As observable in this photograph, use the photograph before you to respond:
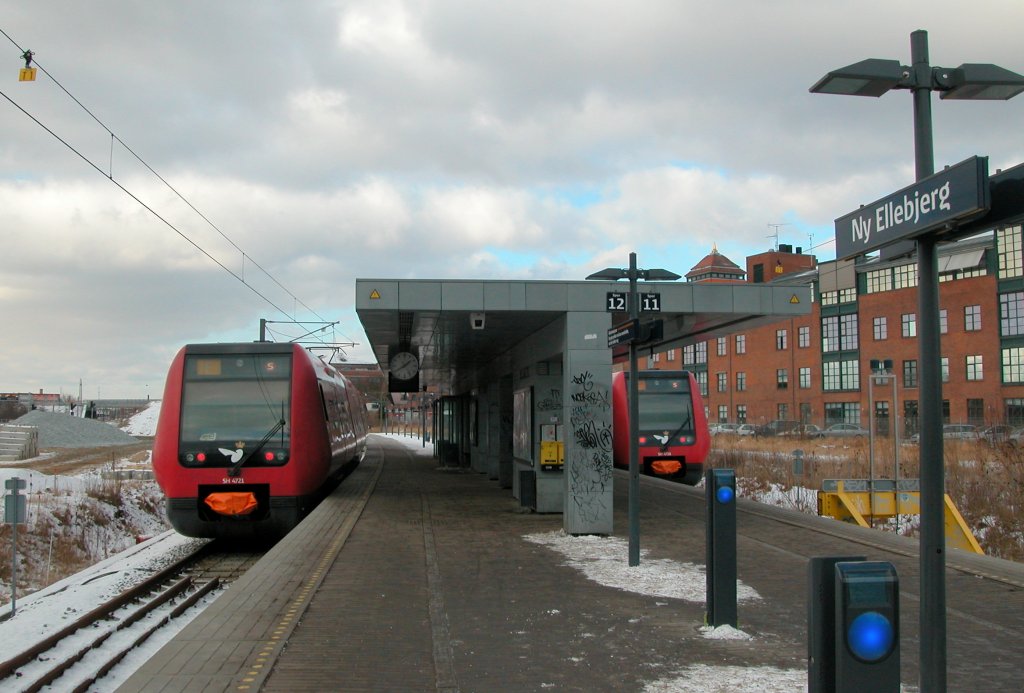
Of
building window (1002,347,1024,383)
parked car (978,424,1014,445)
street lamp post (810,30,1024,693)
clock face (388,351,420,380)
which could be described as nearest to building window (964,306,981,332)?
building window (1002,347,1024,383)

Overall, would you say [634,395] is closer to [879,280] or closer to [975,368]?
[975,368]

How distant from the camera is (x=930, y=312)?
4219 millimetres

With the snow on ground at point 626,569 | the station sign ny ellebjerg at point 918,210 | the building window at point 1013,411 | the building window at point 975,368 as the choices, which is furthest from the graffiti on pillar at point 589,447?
the building window at point 975,368

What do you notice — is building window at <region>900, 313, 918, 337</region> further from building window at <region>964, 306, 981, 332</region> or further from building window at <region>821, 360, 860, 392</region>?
building window at <region>821, 360, 860, 392</region>

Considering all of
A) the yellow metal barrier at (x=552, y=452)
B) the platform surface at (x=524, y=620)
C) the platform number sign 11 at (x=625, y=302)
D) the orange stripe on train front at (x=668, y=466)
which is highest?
the platform number sign 11 at (x=625, y=302)

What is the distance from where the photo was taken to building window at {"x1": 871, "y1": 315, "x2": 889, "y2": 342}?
191ft

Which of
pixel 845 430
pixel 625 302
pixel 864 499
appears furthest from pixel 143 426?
pixel 625 302

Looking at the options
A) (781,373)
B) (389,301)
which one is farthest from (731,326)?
(781,373)

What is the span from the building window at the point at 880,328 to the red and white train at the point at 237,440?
51.6 meters

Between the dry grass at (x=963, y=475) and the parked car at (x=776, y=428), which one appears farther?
the parked car at (x=776, y=428)

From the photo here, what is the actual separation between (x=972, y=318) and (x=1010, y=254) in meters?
4.33

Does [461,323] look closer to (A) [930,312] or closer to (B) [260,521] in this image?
(B) [260,521]

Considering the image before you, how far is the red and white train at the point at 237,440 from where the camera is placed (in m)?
13.3

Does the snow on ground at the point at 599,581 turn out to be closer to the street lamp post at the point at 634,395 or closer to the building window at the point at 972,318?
the street lamp post at the point at 634,395
